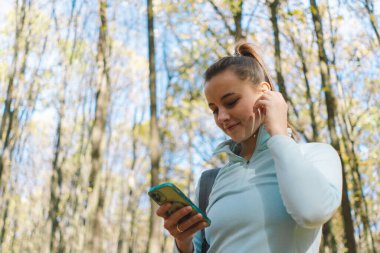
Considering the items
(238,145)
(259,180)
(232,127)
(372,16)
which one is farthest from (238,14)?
(259,180)

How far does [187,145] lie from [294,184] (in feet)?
63.9

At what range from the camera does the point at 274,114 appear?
1.40 meters

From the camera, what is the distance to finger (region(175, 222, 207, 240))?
141cm

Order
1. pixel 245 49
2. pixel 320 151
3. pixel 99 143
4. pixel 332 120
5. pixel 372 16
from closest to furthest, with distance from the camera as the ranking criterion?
pixel 320 151
pixel 245 49
pixel 332 120
pixel 372 16
pixel 99 143

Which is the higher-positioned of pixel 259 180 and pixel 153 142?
pixel 153 142

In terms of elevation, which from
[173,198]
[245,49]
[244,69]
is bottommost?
[173,198]

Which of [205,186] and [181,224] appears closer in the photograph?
[181,224]

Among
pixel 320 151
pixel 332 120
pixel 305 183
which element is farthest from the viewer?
pixel 332 120

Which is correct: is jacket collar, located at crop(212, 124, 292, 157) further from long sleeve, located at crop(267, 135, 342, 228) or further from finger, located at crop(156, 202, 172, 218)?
finger, located at crop(156, 202, 172, 218)

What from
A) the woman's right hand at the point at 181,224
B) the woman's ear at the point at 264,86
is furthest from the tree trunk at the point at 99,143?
the woman's ear at the point at 264,86

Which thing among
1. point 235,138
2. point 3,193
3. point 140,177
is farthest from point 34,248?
point 235,138

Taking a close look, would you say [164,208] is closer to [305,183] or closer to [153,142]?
[305,183]

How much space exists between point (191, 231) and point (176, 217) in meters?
0.07

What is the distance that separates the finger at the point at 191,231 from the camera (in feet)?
4.62
